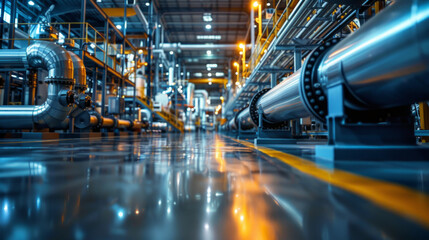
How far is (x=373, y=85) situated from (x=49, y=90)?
21.5ft

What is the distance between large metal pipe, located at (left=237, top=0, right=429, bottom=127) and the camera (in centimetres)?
121

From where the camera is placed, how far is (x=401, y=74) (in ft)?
4.54

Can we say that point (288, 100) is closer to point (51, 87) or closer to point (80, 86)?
point (51, 87)

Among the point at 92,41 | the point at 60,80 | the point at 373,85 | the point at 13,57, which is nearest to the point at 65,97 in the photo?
the point at 60,80

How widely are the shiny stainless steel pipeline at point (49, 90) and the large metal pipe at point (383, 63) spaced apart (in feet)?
18.9

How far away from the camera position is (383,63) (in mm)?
1452

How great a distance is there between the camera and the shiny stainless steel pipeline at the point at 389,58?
47.4 inches

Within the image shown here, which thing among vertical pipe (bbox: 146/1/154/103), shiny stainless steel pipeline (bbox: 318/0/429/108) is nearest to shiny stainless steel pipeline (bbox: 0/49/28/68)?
shiny stainless steel pipeline (bbox: 318/0/429/108)

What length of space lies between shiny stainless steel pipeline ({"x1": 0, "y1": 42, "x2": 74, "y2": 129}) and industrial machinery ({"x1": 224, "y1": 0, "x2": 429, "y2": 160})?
18.0 ft

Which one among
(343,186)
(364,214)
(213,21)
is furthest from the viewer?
(213,21)

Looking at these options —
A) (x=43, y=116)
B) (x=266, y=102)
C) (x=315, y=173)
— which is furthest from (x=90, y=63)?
(x=315, y=173)

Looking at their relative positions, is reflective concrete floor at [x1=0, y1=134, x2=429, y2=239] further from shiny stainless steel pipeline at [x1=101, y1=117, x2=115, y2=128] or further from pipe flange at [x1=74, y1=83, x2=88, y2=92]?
shiny stainless steel pipeline at [x1=101, y1=117, x2=115, y2=128]

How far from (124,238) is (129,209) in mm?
226

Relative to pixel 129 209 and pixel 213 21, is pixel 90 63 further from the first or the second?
pixel 213 21
